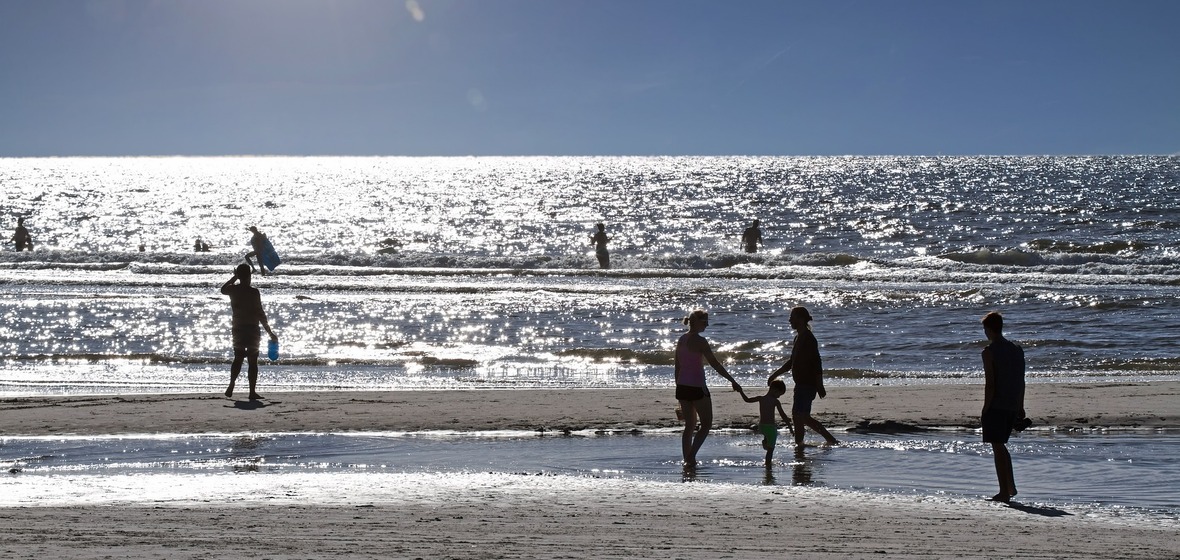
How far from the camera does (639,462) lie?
29.9ft

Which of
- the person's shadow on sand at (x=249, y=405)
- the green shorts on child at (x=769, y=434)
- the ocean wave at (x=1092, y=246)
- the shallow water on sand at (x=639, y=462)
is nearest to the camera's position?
the shallow water on sand at (x=639, y=462)

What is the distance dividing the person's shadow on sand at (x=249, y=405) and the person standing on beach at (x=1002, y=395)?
730 cm

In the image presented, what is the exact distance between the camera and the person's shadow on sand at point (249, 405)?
11719mm

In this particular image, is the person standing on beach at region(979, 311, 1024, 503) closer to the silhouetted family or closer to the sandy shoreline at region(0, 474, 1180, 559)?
the silhouetted family

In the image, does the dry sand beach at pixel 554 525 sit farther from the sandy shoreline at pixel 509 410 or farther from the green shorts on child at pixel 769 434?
the sandy shoreline at pixel 509 410

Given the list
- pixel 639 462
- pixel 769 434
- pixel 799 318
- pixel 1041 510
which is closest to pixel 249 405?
pixel 639 462

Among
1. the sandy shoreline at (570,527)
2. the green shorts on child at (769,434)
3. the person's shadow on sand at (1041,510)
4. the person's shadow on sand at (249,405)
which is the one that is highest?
the green shorts on child at (769,434)

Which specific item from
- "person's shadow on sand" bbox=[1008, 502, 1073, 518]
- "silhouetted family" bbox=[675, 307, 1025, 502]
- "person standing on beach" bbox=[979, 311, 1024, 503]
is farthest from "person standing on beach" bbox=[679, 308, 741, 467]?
"person's shadow on sand" bbox=[1008, 502, 1073, 518]

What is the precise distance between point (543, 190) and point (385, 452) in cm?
9580

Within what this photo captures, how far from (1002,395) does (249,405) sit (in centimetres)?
756

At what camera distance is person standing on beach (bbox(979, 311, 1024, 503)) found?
300 inches

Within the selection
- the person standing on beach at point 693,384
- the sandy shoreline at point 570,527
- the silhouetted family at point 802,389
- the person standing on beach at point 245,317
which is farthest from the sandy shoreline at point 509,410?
the sandy shoreline at point 570,527

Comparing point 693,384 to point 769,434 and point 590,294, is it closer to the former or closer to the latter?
point 769,434

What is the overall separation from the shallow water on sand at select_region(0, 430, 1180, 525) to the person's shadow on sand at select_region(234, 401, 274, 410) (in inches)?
62.8
